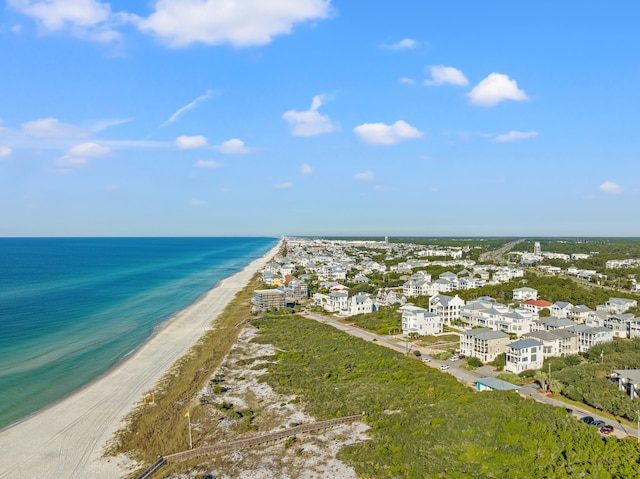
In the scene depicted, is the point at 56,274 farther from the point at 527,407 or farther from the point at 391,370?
the point at 527,407

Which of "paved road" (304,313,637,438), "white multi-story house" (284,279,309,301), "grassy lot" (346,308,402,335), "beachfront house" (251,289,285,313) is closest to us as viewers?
"paved road" (304,313,637,438)

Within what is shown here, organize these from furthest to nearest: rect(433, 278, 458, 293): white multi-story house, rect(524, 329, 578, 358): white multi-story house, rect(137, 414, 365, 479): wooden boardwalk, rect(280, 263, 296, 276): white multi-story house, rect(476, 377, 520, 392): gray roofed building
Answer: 1. rect(280, 263, 296, 276): white multi-story house
2. rect(433, 278, 458, 293): white multi-story house
3. rect(524, 329, 578, 358): white multi-story house
4. rect(476, 377, 520, 392): gray roofed building
5. rect(137, 414, 365, 479): wooden boardwalk

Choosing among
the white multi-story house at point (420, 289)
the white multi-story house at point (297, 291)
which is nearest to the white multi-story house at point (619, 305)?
the white multi-story house at point (420, 289)

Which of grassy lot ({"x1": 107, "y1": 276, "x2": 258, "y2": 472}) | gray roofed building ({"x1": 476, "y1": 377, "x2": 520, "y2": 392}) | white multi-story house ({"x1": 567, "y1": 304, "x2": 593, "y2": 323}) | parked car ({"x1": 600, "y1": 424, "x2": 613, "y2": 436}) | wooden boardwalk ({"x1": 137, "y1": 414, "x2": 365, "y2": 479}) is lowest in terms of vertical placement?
grassy lot ({"x1": 107, "y1": 276, "x2": 258, "y2": 472})

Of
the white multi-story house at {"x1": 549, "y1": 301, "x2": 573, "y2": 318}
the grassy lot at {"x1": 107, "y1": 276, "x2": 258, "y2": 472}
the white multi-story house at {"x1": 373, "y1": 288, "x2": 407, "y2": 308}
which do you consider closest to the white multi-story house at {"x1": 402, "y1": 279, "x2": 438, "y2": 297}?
the white multi-story house at {"x1": 373, "y1": 288, "x2": 407, "y2": 308}

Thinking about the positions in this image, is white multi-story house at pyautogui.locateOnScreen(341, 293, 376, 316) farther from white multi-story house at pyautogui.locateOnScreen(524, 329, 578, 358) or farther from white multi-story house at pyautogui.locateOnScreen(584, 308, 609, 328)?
white multi-story house at pyautogui.locateOnScreen(584, 308, 609, 328)

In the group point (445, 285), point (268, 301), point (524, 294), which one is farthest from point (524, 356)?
point (445, 285)

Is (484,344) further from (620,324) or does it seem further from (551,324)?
(620,324)

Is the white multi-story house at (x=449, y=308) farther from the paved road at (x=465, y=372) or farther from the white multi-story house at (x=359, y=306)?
the white multi-story house at (x=359, y=306)
